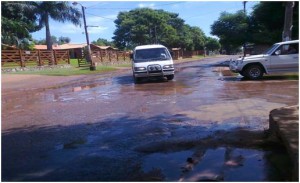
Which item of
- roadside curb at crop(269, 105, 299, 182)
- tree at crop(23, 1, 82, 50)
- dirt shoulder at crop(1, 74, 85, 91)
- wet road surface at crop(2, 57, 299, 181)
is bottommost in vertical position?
dirt shoulder at crop(1, 74, 85, 91)

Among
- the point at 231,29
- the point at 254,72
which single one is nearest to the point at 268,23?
the point at 231,29

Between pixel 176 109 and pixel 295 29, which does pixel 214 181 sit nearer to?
pixel 176 109

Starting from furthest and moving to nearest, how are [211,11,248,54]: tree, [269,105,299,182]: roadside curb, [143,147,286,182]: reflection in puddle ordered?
[211,11,248,54]: tree < [143,147,286,182]: reflection in puddle < [269,105,299,182]: roadside curb

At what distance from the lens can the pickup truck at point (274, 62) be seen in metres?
15.6

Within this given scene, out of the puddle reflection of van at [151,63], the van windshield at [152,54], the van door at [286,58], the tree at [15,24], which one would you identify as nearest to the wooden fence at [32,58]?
the tree at [15,24]

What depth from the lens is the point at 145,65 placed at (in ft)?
56.4

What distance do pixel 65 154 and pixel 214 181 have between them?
231 centimetres

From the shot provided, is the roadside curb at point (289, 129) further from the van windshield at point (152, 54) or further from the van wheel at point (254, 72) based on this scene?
the van windshield at point (152, 54)

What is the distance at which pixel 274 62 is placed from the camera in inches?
621

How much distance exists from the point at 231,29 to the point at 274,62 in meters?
20.3

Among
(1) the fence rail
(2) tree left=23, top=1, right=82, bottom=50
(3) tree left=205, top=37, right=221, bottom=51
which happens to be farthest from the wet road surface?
(3) tree left=205, top=37, right=221, bottom=51

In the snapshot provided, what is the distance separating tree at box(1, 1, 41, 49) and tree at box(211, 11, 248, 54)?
19297 mm

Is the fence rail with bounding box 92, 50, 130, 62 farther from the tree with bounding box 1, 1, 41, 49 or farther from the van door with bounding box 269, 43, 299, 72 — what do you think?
the van door with bounding box 269, 43, 299, 72

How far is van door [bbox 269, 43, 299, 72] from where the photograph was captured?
1553 centimetres
